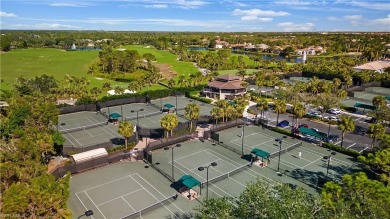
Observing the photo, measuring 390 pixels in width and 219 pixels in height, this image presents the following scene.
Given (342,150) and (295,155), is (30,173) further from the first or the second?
(342,150)

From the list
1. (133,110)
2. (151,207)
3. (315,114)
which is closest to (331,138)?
(315,114)

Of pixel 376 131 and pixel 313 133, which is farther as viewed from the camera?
pixel 313 133

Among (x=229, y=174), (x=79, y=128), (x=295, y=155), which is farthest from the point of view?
(x=79, y=128)

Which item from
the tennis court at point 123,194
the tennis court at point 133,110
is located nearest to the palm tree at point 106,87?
the tennis court at point 133,110

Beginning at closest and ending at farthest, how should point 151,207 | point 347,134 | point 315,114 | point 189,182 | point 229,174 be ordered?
point 151,207 < point 189,182 < point 229,174 < point 347,134 < point 315,114

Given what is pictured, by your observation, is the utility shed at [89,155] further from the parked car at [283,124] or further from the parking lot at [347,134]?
the parking lot at [347,134]

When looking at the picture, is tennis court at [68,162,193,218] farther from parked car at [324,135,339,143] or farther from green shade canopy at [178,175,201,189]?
parked car at [324,135,339,143]

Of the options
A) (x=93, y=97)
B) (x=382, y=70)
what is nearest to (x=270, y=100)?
(x=93, y=97)
